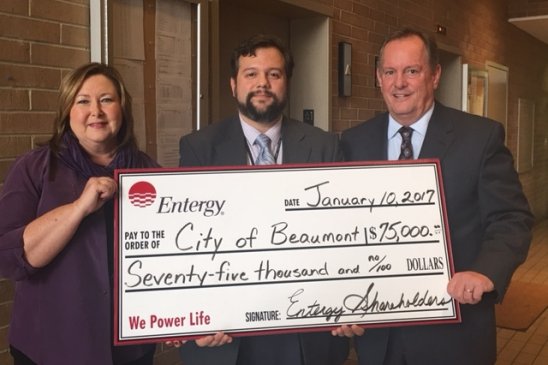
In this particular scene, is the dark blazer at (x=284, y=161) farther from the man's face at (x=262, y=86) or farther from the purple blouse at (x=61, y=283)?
the purple blouse at (x=61, y=283)

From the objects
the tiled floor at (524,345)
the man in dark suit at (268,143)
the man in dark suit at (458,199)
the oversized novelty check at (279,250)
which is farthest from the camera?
the tiled floor at (524,345)

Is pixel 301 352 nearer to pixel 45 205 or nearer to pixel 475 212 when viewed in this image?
pixel 475 212

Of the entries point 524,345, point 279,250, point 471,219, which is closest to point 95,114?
point 279,250

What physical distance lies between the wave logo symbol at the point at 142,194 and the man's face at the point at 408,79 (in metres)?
0.86

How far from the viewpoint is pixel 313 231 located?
1.89 m

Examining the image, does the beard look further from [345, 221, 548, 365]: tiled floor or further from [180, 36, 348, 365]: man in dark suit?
[345, 221, 548, 365]: tiled floor

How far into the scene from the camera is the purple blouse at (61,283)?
176 cm

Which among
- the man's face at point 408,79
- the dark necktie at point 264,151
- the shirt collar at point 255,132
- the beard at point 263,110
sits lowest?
the dark necktie at point 264,151

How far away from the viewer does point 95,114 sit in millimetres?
1814

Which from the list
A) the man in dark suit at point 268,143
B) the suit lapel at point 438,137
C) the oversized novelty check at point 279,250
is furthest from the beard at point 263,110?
the suit lapel at point 438,137

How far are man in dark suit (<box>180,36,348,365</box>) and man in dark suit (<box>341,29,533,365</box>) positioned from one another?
0.19 metres

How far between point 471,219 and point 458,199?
8 centimetres

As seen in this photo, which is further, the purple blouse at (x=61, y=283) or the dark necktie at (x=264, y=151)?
the dark necktie at (x=264, y=151)

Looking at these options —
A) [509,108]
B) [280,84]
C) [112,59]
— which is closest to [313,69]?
[112,59]
